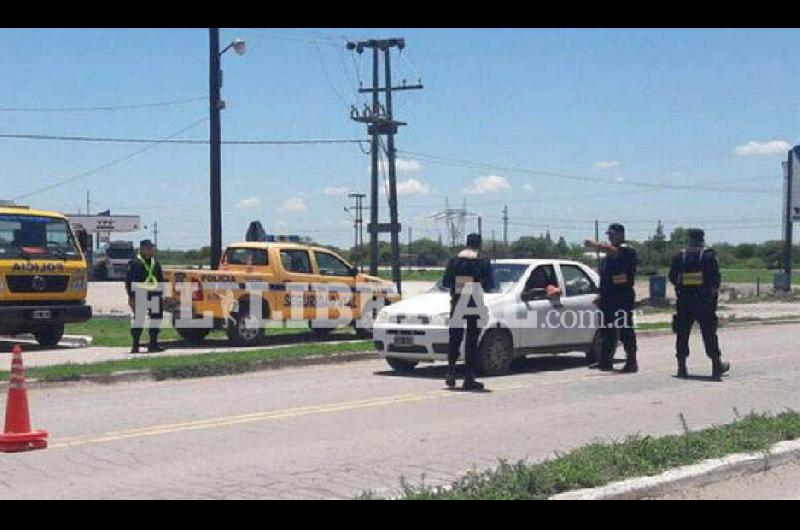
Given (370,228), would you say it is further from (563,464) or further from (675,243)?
(563,464)

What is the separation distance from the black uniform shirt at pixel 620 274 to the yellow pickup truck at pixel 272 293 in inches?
296

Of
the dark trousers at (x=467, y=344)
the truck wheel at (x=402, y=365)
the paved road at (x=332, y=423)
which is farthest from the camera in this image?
the truck wheel at (x=402, y=365)

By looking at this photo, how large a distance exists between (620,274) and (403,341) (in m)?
3.13

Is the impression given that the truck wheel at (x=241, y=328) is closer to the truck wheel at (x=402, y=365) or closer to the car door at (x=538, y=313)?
the truck wheel at (x=402, y=365)

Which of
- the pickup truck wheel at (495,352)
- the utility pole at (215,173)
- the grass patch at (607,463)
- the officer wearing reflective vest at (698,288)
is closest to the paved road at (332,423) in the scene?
the pickup truck wheel at (495,352)

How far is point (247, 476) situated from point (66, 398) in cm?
570

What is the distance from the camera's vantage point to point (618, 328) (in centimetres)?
1556

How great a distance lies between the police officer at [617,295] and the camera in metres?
15.1

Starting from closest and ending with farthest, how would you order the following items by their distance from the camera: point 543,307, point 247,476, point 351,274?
point 247,476, point 543,307, point 351,274

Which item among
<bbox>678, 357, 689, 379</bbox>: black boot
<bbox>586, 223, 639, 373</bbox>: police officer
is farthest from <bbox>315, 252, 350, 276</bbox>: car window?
<bbox>678, 357, 689, 379</bbox>: black boot

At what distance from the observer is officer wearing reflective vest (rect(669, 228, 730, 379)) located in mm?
14383

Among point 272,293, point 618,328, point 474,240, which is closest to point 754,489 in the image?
point 474,240

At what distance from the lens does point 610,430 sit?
34.7ft

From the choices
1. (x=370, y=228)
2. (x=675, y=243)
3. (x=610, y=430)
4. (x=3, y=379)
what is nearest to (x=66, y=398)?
(x=3, y=379)
